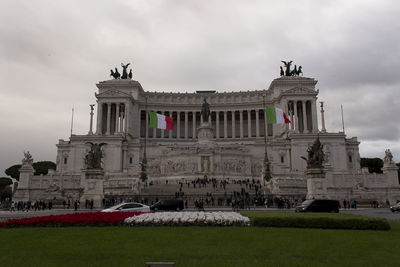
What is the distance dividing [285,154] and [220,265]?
246 ft

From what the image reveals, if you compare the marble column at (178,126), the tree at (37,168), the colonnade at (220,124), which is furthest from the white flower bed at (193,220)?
the tree at (37,168)

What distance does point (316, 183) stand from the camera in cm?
3691

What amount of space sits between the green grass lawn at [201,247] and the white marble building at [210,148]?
80.3ft

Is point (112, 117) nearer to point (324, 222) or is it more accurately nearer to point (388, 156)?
point (388, 156)

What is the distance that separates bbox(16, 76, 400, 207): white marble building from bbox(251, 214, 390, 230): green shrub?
67.3 feet

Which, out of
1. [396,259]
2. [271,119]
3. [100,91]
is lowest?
[396,259]

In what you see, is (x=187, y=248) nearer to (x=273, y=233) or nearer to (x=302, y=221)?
(x=273, y=233)

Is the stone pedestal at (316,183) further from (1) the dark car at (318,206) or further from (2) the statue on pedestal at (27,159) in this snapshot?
(2) the statue on pedestal at (27,159)

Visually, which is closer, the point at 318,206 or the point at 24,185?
the point at 318,206

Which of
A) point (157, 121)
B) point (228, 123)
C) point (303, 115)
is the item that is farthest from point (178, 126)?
point (157, 121)

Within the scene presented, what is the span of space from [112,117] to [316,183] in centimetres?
7430

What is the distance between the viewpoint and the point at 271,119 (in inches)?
2415

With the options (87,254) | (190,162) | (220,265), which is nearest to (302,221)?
(220,265)

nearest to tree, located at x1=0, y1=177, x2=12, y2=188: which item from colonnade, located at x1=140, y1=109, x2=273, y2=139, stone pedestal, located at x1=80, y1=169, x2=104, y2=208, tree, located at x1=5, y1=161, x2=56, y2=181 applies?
tree, located at x1=5, y1=161, x2=56, y2=181
